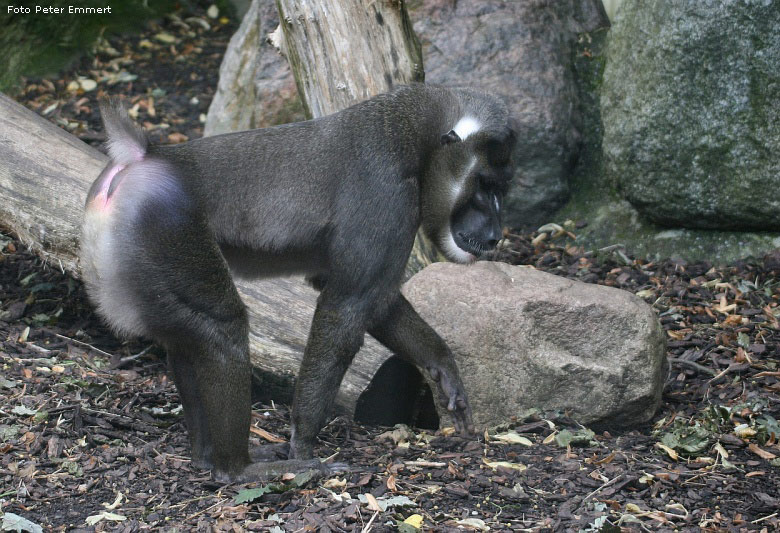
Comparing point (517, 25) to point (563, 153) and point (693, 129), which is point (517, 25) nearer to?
point (563, 153)

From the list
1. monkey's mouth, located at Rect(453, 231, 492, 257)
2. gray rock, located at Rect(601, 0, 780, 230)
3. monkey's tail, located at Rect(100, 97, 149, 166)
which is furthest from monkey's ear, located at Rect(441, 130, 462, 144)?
gray rock, located at Rect(601, 0, 780, 230)

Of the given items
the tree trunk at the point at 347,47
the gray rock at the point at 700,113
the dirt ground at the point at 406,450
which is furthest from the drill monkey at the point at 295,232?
the gray rock at the point at 700,113

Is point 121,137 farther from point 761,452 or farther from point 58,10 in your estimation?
point 58,10

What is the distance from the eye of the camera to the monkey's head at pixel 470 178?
4.71 meters

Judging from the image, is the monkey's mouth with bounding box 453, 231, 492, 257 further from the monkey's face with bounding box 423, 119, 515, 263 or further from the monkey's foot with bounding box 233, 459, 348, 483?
the monkey's foot with bounding box 233, 459, 348, 483

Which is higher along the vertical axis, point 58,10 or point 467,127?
point 58,10

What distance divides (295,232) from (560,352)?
1591 millimetres

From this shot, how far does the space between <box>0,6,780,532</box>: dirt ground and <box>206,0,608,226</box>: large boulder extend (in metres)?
1.46

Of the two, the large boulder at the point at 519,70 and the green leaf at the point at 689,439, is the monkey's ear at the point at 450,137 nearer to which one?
the green leaf at the point at 689,439

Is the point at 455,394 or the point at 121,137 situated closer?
the point at 121,137

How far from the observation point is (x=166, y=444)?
15.7ft

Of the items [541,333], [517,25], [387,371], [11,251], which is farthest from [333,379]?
[517,25]

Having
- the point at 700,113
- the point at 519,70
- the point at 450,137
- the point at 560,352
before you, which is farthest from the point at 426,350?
the point at 519,70

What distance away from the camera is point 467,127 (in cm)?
472
